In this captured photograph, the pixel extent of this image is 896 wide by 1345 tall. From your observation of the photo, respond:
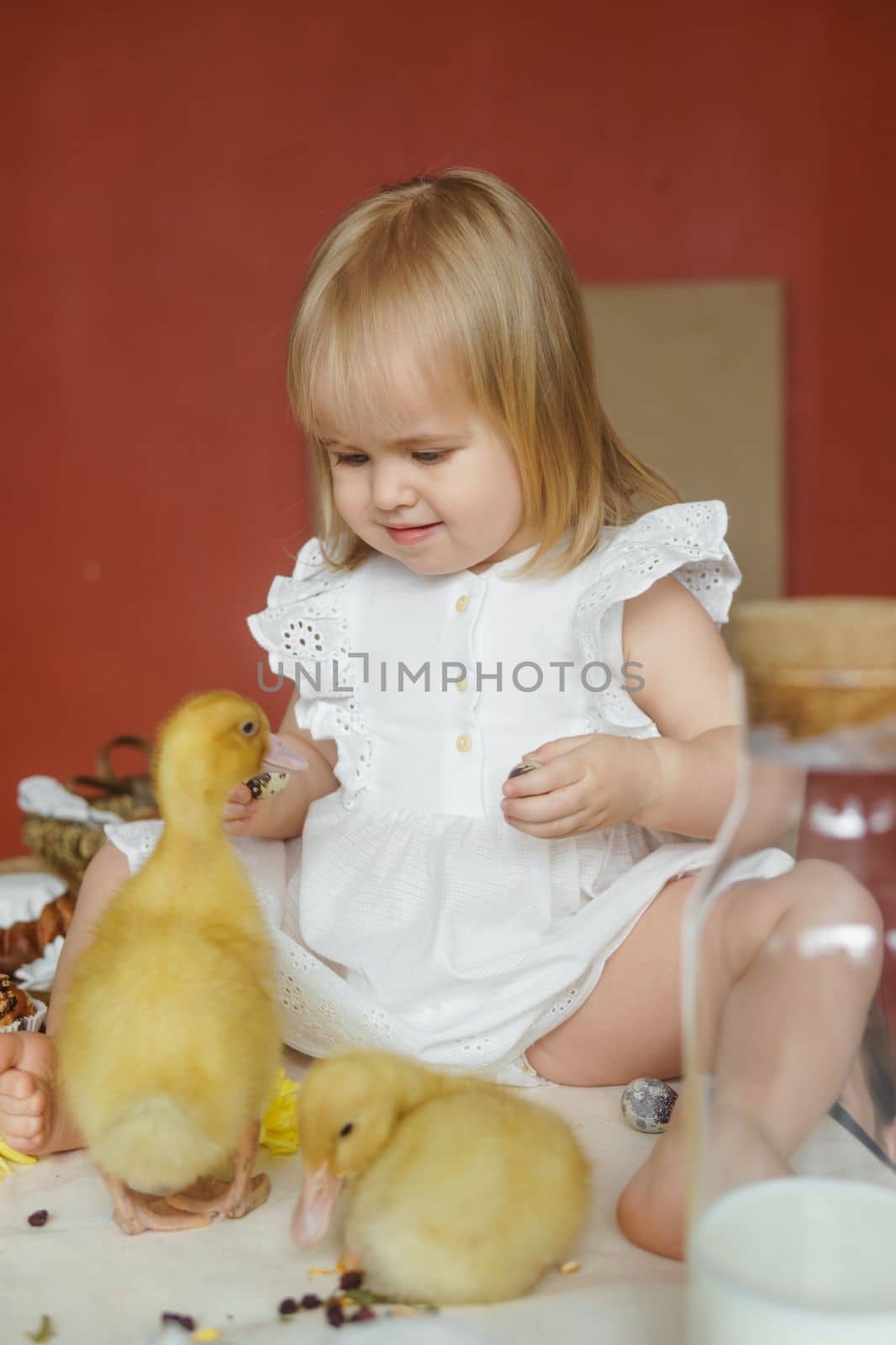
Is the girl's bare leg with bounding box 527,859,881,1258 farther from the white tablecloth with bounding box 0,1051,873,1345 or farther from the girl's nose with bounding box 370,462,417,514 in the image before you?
the girl's nose with bounding box 370,462,417,514

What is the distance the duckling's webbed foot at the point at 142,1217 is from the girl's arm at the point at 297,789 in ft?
Result: 1.25

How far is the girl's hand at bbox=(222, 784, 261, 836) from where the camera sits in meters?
1.05

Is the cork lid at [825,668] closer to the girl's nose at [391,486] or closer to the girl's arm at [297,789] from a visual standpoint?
the girl's nose at [391,486]

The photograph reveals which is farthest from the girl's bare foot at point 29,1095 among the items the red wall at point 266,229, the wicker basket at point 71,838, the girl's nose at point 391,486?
the red wall at point 266,229

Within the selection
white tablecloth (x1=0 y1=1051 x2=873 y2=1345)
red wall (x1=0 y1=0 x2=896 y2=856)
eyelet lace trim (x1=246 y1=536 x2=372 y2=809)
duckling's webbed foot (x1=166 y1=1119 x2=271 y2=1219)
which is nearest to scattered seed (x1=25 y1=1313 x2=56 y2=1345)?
white tablecloth (x1=0 y1=1051 x2=873 y2=1345)

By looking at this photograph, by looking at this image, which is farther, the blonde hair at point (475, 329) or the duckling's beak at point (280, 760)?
the blonde hair at point (475, 329)

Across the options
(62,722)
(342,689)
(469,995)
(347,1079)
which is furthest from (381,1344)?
(62,722)

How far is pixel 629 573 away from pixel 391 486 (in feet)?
0.63

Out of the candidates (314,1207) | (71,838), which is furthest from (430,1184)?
(71,838)

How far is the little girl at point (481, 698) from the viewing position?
3.26 feet

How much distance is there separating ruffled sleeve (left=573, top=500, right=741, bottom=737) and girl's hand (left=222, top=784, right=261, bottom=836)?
28 cm

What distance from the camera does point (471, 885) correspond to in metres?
1.06

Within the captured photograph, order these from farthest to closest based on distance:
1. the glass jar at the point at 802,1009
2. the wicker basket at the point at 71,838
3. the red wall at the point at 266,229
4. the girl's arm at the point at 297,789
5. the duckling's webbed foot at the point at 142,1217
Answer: the red wall at the point at 266,229
the wicker basket at the point at 71,838
the girl's arm at the point at 297,789
the duckling's webbed foot at the point at 142,1217
the glass jar at the point at 802,1009

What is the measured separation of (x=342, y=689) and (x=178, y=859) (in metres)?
0.48
